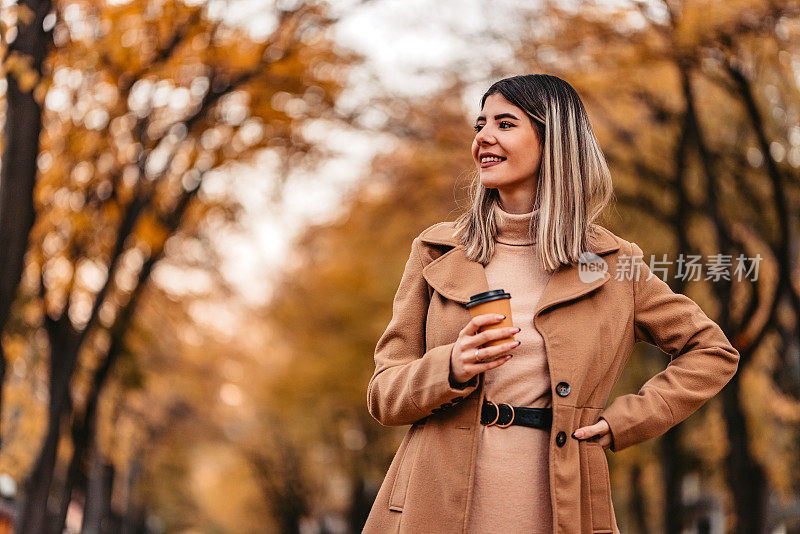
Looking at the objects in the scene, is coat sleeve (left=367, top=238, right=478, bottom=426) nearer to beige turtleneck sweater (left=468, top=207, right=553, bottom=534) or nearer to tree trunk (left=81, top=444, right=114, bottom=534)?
beige turtleneck sweater (left=468, top=207, right=553, bottom=534)

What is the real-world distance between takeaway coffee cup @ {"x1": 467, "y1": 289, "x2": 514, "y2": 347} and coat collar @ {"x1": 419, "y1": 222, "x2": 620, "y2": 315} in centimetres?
24

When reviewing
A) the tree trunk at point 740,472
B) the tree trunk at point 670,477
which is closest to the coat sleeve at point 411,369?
the tree trunk at point 740,472

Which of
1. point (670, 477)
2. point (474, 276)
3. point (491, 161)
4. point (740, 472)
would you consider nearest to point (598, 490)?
point (474, 276)

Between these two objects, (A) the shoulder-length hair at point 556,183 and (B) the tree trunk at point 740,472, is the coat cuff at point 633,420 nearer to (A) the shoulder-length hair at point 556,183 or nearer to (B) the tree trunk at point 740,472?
(A) the shoulder-length hair at point 556,183

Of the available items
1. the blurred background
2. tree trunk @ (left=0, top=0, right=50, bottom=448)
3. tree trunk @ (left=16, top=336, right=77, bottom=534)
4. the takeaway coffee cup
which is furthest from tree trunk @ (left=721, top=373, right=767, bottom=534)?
the takeaway coffee cup

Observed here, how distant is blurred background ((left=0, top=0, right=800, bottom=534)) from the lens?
320 inches

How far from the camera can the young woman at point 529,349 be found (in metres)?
2.64

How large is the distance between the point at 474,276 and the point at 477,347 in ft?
1.17

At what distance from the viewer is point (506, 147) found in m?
2.88

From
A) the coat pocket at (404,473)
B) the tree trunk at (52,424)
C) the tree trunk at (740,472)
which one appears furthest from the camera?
the tree trunk at (740,472)

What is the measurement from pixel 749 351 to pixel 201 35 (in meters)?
6.17

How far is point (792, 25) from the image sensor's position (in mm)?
8578

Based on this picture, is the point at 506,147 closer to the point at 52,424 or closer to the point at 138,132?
the point at 138,132

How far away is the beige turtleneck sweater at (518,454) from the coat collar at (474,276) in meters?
0.08
